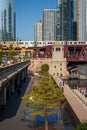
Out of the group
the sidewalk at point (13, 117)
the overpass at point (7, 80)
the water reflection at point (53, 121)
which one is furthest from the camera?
the overpass at point (7, 80)

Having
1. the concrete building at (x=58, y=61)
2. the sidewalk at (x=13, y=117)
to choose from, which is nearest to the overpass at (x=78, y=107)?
the sidewalk at (x=13, y=117)

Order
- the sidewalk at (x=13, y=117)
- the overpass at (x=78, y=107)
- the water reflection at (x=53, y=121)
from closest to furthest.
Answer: the sidewalk at (x=13, y=117) → the water reflection at (x=53, y=121) → the overpass at (x=78, y=107)

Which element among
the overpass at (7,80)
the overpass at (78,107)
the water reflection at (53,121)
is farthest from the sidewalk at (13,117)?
the overpass at (78,107)

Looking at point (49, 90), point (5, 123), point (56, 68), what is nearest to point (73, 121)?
point (49, 90)

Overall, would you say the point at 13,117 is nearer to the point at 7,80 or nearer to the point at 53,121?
the point at 7,80

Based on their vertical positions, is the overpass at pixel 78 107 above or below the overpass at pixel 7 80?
below

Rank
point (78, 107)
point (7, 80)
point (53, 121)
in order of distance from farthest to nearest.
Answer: point (78, 107), point (7, 80), point (53, 121)

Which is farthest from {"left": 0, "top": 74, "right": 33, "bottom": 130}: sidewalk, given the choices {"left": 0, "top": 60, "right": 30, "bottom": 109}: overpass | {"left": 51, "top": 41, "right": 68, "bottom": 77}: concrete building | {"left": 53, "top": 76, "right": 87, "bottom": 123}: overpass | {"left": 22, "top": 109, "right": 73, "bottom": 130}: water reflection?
{"left": 51, "top": 41, "right": 68, "bottom": 77}: concrete building

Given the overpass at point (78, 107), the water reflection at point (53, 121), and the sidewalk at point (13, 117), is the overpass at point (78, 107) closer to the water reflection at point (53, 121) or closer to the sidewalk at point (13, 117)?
the water reflection at point (53, 121)

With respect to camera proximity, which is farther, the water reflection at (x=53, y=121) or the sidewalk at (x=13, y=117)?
the water reflection at (x=53, y=121)

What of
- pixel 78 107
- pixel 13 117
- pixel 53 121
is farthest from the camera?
pixel 78 107

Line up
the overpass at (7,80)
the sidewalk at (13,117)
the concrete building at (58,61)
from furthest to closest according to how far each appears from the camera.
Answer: the concrete building at (58,61)
the overpass at (7,80)
the sidewalk at (13,117)

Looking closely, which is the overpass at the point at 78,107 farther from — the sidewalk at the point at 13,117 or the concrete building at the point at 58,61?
the concrete building at the point at 58,61

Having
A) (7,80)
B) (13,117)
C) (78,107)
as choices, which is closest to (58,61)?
(78,107)
